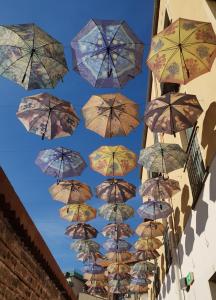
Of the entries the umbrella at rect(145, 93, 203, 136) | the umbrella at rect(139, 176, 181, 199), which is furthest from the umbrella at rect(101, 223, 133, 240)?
the umbrella at rect(145, 93, 203, 136)

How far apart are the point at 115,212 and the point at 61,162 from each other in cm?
347

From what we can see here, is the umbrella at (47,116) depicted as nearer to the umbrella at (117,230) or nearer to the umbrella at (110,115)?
the umbrella at (110,115)

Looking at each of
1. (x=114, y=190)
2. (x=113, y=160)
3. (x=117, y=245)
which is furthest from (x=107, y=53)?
(x=117, y=245)

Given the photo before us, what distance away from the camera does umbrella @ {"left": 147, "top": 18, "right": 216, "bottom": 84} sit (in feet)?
22.7

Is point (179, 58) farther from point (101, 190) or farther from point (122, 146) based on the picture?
point (101, 190)

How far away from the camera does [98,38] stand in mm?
7023

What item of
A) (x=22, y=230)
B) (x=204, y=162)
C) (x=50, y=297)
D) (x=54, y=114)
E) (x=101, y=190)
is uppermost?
A: (x=54, y=114)

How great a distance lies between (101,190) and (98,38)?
610cm

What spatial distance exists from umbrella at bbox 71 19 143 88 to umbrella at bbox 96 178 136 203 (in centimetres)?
485

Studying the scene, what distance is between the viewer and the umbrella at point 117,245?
15.5m

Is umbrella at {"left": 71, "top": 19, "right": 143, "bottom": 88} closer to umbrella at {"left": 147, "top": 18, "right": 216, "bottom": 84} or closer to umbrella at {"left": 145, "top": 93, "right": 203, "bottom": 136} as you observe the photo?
umbrella at {"left": 147, "top": 18, "right": 216, "bottom": 84}

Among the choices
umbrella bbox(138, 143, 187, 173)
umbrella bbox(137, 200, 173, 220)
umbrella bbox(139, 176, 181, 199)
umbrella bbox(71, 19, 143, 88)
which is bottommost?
umbrella bbox(137, 200, 173, 220)

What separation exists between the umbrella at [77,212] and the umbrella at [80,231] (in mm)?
859

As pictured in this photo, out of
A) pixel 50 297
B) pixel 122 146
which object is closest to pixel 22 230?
pixel 50 297
